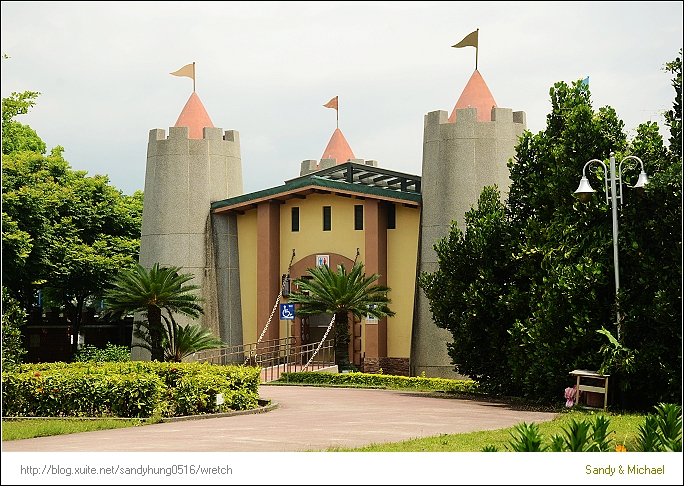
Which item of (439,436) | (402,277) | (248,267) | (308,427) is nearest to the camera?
(439,436)

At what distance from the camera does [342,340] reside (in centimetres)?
2733

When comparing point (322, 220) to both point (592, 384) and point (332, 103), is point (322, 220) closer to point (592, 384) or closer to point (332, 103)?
point (332, 103)

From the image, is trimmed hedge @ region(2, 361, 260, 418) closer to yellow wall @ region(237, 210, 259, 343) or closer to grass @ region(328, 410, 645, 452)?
grass @ region(328, 410, 645, 452)

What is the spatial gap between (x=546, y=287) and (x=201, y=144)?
16453 millimetres

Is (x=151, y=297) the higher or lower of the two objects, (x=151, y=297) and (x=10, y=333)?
the higher

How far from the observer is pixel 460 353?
68.8 ft

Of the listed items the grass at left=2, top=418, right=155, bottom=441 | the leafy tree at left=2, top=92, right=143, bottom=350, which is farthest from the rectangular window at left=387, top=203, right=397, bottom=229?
the grass at left=2, top=418, right=155, bottom=441

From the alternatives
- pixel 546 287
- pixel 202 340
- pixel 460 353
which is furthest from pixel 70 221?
pixel 546 287

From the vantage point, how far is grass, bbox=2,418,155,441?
1308 centimetres

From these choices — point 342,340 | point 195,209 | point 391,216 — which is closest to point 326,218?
point 391,216

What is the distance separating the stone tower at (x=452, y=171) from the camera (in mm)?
27406

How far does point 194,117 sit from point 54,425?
18.9 metres

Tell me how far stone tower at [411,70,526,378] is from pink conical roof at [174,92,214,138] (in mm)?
8005

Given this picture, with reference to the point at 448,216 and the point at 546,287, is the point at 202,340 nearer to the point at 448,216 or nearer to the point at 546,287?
the point at 448,216
